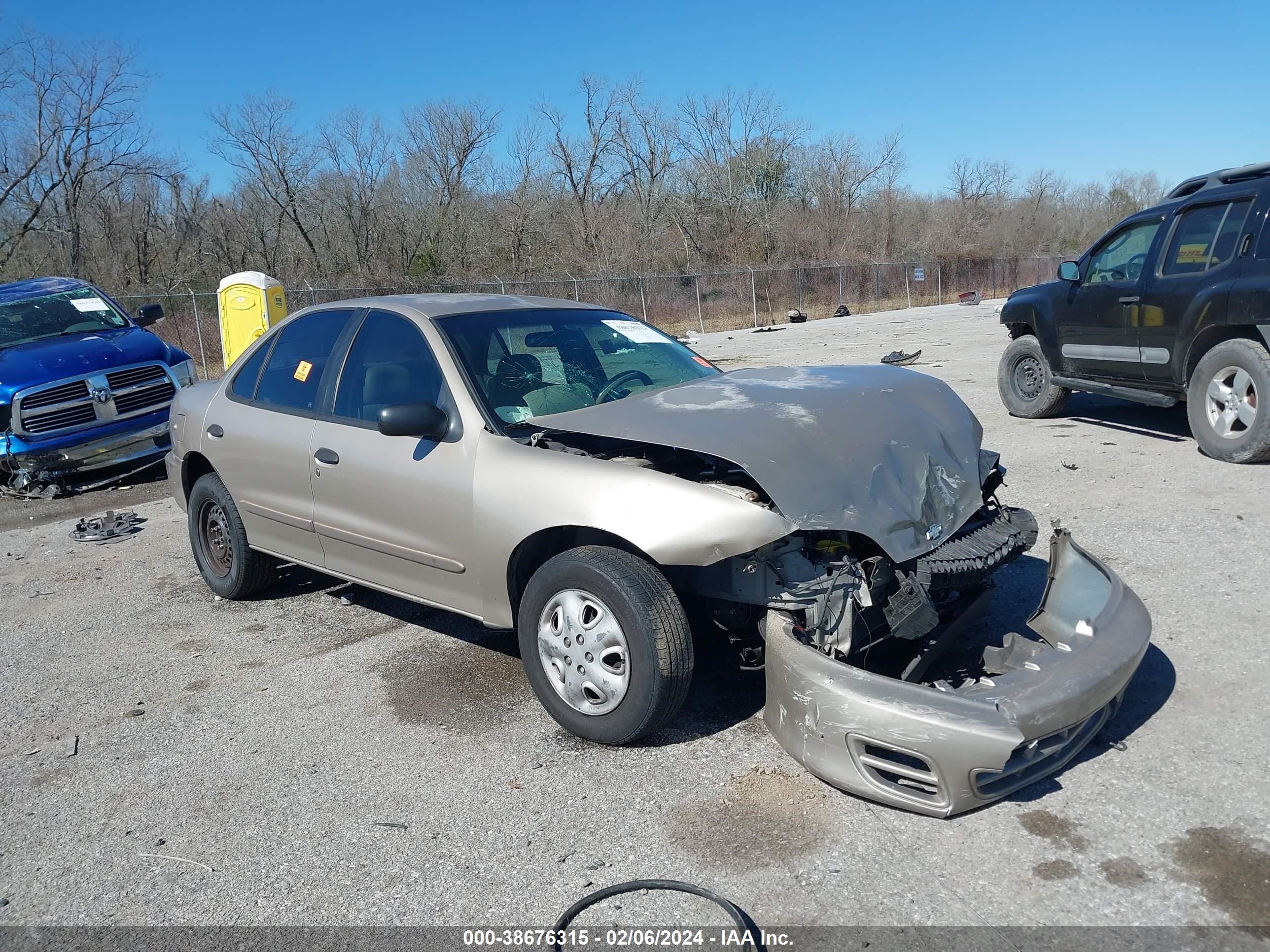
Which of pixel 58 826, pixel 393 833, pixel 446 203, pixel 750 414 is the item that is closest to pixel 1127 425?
pixel 750 414

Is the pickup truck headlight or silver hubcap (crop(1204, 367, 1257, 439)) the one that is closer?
silver hubcap (crop(1204, 367, 1257, 439))

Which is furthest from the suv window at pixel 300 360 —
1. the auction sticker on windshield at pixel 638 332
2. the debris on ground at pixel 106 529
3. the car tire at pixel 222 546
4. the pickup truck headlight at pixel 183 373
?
the pickup truck headlight at pixel 183 373

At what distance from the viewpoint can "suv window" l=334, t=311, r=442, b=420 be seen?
4.30m

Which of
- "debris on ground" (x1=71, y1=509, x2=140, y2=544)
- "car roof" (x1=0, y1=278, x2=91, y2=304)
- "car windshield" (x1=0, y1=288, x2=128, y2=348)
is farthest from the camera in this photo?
"car roof" (x1=0, y1=278, x2=91, y2=304)

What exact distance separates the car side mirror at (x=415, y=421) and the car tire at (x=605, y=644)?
0.79 meters

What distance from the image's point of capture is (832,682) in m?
2.98

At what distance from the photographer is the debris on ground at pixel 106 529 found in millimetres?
7352

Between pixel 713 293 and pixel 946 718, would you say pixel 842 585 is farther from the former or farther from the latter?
pixel 713 293

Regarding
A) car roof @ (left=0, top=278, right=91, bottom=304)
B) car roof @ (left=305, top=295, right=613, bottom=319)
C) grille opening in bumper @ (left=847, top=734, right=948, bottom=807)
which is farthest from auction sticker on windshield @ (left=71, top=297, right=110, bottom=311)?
grille opening in bumper @ (left=847, top=734, right=948, bottom=807)

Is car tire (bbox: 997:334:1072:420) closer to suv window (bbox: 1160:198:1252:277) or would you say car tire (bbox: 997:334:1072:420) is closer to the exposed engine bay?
suv window (bbox: 1160:198:1252:277)

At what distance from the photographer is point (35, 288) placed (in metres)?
10.3

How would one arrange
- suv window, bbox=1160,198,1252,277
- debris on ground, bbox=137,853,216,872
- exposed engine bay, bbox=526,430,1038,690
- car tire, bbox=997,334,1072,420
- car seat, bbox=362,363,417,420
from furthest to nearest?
car tire, bbox=997,334,1072,420 → suv window, bbox=1160,198,1252,277 → car seat, bbox=362,363,417,420 → exposed engine bay, bbox=526,430,1038,690 → debris on ground, bbox=137,853,216,872

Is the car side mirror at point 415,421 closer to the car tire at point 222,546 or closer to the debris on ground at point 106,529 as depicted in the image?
the car tire at point 222,546

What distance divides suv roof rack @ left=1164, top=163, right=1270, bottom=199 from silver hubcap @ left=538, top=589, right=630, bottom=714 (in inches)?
268
